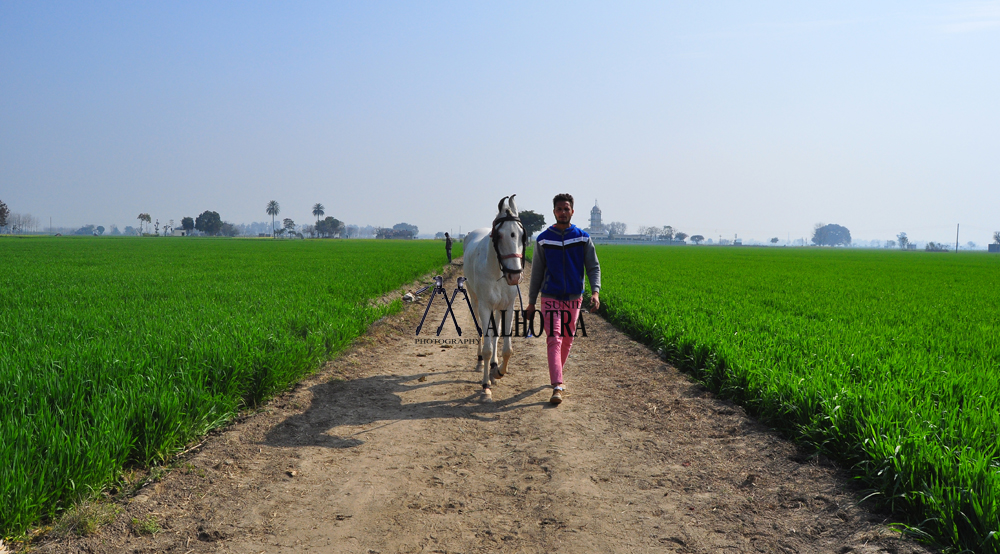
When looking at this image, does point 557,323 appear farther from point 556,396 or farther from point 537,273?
point 556,396

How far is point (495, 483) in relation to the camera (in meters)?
4.11

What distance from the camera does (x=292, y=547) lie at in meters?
3.21

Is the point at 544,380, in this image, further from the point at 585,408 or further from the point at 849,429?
the point at 849,429

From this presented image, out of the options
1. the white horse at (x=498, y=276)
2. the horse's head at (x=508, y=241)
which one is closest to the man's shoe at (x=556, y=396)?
the white horse at (x=498, y=276)

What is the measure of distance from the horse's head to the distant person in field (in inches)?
8.5

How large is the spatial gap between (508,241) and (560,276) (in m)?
0.72

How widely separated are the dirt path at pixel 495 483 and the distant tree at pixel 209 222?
199 m

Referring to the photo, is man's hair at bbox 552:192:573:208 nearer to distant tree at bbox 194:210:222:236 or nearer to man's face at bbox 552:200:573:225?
man's face at bbox 552:200:573:225

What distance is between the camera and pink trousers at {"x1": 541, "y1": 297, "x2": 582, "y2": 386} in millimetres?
6129

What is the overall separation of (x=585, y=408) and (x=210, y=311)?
7106 millimetres

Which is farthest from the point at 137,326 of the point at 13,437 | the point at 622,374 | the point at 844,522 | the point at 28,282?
the point at 28,282

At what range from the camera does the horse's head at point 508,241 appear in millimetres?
5926

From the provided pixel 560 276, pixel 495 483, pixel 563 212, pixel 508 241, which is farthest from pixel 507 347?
pixel 495 483

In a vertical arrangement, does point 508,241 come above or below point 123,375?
above
